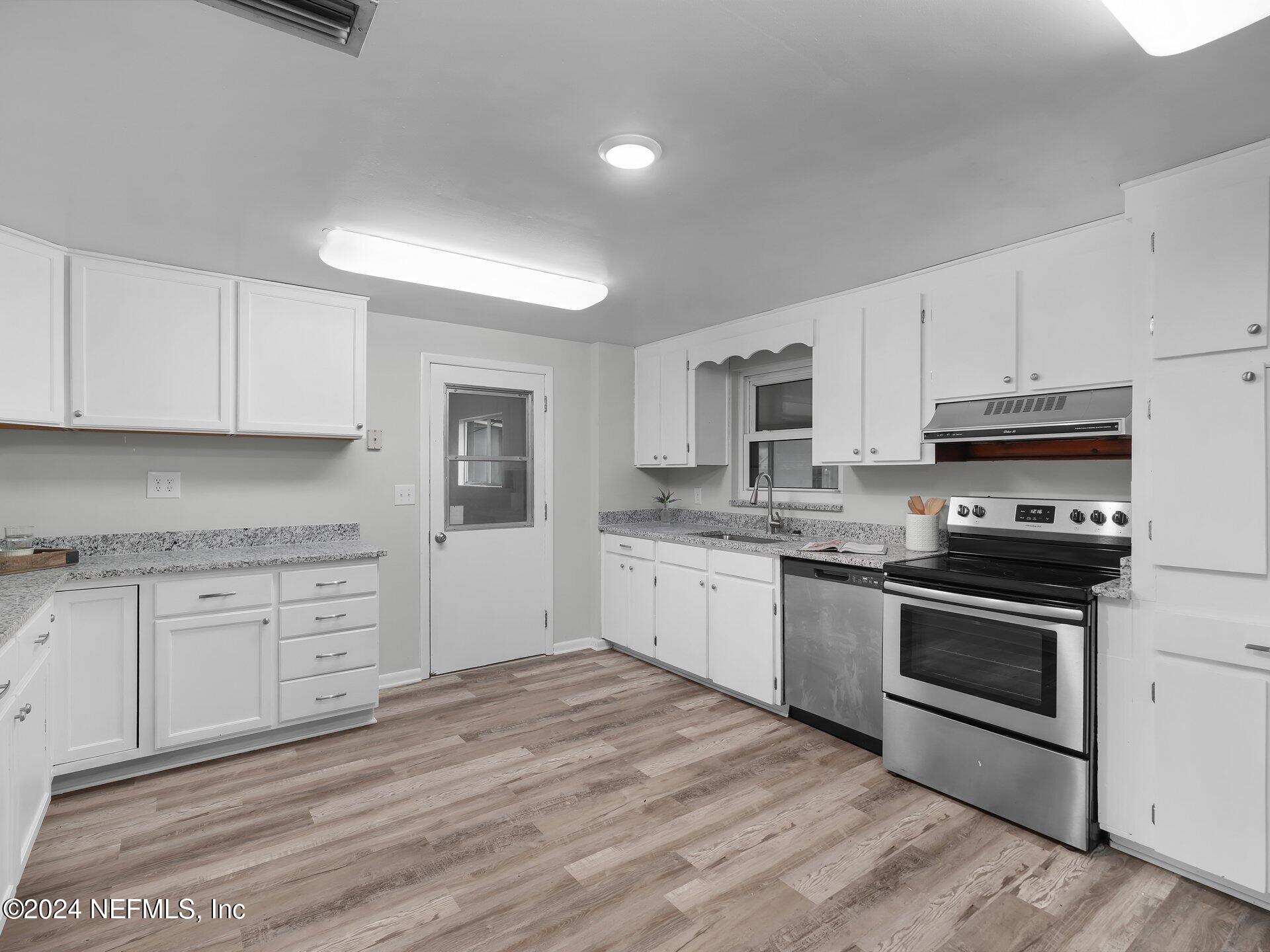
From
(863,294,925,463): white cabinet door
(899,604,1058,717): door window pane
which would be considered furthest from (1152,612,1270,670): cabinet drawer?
(863,294,925,463): white cabinet door

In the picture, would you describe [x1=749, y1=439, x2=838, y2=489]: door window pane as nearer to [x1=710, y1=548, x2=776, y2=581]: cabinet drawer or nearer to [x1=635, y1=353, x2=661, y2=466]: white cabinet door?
[x1=635, y1=353, x2=661, y2=466]: white cabinet door

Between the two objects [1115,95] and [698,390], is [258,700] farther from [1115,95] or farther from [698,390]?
[1115,95]

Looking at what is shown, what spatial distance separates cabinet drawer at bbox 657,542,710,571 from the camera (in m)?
3.81

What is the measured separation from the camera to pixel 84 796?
2.62 metres

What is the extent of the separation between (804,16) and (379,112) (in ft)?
3.66

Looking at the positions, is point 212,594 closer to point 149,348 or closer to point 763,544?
Result: point 149,348

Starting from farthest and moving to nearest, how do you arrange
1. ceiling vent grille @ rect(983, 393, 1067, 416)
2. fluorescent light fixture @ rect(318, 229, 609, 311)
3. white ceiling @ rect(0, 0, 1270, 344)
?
fluorescent light fixture @ rect(318, 229, 609, 311)
ceiling vent grille @ rect(983, 393, 1067, 416)
white ceiling @ rect(0, 0, 1270, 344)

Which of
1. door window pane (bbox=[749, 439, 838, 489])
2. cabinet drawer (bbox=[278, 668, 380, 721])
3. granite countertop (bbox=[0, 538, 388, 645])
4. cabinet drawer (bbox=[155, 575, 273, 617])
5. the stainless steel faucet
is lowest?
cabinet drawer (bbox=[278, 668, 380, 721])

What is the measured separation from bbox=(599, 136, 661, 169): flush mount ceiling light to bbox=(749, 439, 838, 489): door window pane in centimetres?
246

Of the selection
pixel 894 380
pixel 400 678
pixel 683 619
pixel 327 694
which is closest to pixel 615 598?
pixel 683 619

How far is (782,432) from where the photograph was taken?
14.3ft

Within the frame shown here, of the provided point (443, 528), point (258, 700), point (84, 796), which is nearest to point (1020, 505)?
point (443, 528)

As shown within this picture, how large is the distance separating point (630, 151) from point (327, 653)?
2.68 meters

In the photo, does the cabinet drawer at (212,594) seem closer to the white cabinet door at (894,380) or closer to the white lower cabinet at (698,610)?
the white lower cabinet at (698,610)
